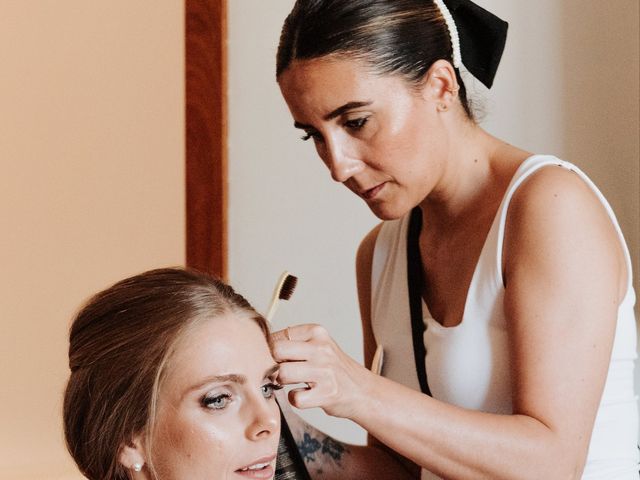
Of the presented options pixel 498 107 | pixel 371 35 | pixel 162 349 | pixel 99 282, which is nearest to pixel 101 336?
pixel 162 349

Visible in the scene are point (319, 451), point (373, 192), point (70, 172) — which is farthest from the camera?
point (70, 172)

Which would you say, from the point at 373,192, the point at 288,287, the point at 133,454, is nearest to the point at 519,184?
the point at 373,192

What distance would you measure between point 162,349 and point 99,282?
2.59 ft

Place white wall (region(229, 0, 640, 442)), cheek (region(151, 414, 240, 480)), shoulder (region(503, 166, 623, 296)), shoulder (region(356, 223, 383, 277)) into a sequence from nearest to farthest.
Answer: cheek (region(151, 414, 240, 480)), shoulder (region(503, 166, 623, 296)), shoulder (region(356, 223, 383, 277)), white wall (region(229, 0, 640, 442))

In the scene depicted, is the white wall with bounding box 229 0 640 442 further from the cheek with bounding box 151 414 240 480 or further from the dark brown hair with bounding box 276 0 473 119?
the cheek with bounding box 151 414 240 480

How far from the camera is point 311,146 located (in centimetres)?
197

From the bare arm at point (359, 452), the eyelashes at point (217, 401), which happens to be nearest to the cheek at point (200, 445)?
the eyelashes at point (217, 401)

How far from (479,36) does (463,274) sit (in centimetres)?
33

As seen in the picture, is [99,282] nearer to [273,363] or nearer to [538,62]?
[273,363]

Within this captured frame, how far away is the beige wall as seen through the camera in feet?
5.92

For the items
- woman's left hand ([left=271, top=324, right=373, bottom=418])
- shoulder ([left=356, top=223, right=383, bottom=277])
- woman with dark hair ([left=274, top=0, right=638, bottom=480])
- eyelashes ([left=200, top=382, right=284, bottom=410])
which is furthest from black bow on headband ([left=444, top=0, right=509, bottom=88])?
eyelashes ([left=200, top=382, right=284, bottom=410])

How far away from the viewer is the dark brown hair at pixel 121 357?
3.64 ft

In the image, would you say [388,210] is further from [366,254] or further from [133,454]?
[133,454]

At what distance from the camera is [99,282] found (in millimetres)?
1861
